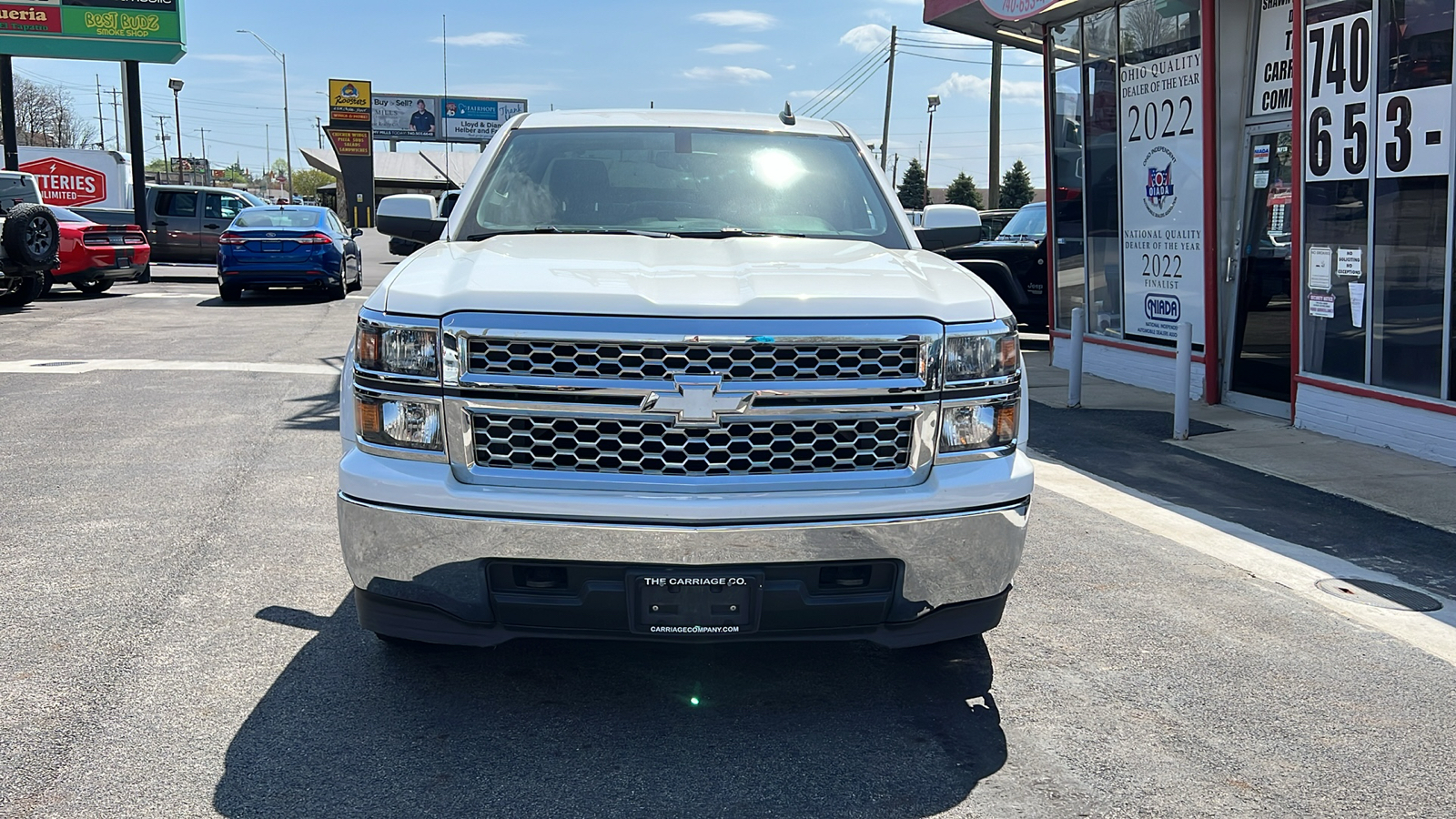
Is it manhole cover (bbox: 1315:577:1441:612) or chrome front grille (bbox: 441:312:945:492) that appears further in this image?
manhole cover (bbox: 1315:577:1441:612)

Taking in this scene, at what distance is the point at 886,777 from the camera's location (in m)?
3.38

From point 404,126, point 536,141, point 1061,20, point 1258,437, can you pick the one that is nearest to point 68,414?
point 536,141

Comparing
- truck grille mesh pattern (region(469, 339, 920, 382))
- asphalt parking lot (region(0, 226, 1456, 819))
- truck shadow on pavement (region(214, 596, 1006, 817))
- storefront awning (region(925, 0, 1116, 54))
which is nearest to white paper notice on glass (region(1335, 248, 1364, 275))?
storefront awning (region(925, 0, 1116, 54))

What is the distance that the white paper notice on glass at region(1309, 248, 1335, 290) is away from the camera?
9422 millimetres

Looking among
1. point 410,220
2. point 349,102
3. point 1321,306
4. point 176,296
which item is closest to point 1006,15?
point 1321,306

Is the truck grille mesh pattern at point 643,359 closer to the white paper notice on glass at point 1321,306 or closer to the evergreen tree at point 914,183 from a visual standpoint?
the white paper notice on glass at point 1321,306

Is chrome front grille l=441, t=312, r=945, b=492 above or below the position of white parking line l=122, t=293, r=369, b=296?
below

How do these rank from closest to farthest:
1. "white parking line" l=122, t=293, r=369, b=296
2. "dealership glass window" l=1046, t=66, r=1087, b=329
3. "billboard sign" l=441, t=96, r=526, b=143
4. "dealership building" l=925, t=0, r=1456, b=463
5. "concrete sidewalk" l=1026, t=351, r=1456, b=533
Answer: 1. "concrete sidewalk" l=1026, t=351, r=1456, b=533
2. "dealership building" l=925, t=0, r=1456, b=463
3. "dealership glass window" l=1046, t=66, r=1087, b=329
4. "white parking line" l=122, t=293, r=369, b=296
5. "billboard sign" l=441, t=96, r=526, b=143

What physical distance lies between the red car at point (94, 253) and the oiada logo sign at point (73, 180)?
27.8ft

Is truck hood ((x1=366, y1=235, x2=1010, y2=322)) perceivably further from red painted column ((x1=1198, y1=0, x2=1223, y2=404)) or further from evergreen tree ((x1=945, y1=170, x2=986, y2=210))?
evergreen tree ((x1=945, y1=170, x2=986, y2=210))

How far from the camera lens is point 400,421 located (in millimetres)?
3432

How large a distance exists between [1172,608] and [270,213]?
55.5ft

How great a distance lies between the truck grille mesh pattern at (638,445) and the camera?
3.38m

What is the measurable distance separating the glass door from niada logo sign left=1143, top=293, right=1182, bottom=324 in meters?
0.68
